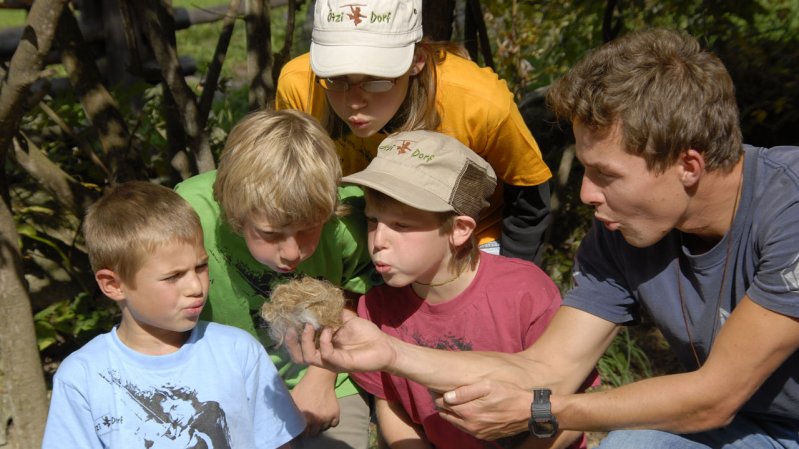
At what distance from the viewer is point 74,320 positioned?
4.41 m

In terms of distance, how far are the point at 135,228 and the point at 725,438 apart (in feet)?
6.04

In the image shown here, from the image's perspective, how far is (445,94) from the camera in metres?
3.21

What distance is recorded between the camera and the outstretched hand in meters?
2.50

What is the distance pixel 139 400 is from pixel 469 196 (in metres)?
1.15

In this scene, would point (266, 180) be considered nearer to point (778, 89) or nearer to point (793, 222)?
point (793, 222)

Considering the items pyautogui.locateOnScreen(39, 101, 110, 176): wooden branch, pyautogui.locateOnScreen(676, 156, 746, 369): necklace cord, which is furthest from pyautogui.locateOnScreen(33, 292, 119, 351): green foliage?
pyautogui.locateOnScreen(676, 156, 746, 369): necklace cord

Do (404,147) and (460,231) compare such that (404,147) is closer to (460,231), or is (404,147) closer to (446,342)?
(460,231)

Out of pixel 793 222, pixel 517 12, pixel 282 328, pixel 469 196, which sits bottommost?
pixel 517 12

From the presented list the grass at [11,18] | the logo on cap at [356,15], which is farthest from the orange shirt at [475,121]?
the grass at [11,18]

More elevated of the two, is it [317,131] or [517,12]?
[317,131]

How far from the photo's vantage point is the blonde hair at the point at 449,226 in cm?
279

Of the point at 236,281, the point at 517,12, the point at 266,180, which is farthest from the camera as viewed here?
the point at 517,12


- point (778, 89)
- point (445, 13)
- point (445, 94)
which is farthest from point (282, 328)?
point (778, 89)

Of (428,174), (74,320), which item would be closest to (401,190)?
(428,174)
